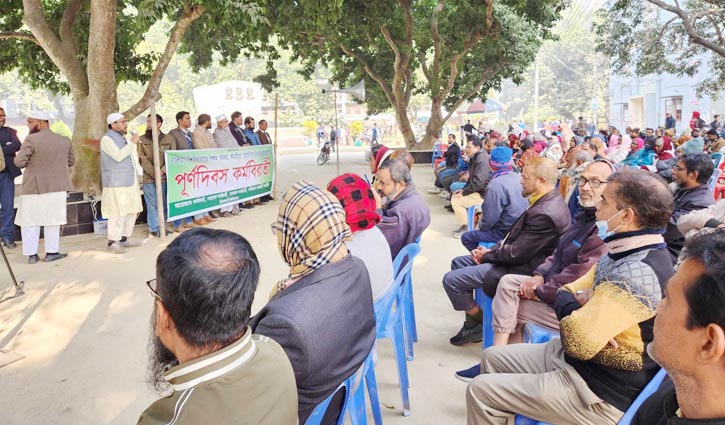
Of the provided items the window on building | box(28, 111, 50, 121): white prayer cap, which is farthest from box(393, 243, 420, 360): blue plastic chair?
the window on building

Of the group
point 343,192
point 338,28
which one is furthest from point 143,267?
point 338,28

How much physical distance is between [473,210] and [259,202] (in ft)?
14.9

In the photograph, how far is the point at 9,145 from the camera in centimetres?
652

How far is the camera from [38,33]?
304 inches

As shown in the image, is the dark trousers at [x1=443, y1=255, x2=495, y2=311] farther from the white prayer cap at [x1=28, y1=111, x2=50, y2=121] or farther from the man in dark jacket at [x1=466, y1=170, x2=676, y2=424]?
the white prayer cap at [x1=28, y1=111, x2=50, y2=121]

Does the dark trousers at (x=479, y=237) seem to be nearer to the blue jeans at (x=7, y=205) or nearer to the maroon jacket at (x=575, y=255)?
the maroon jacket at (x=575, y=255)

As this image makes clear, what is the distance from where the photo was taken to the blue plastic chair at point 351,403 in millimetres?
1792

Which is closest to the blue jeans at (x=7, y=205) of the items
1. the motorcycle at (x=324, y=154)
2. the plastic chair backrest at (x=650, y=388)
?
the plastic chair backrest at (x=650, y=388)

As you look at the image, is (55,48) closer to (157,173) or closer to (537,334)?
(157,173)

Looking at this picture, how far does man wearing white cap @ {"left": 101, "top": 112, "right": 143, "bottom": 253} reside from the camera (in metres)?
6.20

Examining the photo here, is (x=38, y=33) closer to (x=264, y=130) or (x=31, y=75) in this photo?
(x=31, y=75)

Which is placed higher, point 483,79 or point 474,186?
point 483,79

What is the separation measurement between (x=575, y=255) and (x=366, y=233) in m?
1.09

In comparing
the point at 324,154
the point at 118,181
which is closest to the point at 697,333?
the point at 118,181
